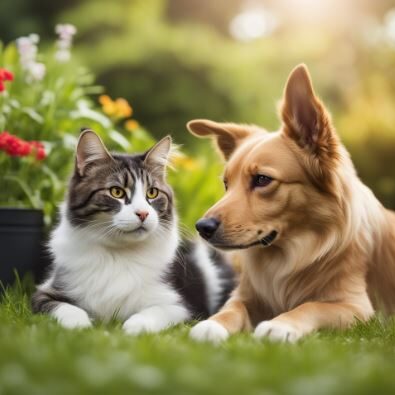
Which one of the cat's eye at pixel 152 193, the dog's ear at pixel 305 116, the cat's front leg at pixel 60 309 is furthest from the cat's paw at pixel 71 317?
the dog's ear at pixel 305 116

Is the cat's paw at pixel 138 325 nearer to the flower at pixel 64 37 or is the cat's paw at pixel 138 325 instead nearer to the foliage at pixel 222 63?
the flower at pixel 64 37

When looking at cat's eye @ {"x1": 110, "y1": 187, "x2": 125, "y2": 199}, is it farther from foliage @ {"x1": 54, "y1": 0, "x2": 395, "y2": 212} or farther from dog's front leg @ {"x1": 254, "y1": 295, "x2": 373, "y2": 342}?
foliage @ {"x1": 54, "y1": 0, "x2": 395, "y2": 212}

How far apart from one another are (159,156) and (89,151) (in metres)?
0.49

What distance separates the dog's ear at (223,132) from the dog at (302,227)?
0.29 metres

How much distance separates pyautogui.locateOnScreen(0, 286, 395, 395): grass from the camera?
2166mm

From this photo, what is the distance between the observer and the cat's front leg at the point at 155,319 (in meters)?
3.49

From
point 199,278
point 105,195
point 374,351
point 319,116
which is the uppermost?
point 319,116

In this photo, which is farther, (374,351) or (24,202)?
(24,202)

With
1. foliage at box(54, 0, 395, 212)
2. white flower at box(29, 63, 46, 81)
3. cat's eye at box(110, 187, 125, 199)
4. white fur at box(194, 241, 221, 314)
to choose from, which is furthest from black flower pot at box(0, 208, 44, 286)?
foliage at box(54, 0, 395, 212)

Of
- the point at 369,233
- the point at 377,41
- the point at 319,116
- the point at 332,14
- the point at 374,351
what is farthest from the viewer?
the point at 332,14

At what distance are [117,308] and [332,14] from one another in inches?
348

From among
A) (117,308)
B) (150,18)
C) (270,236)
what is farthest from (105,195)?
(150,18)

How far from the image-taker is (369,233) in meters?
4.07

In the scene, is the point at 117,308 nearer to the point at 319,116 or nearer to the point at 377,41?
the point at 319,116
